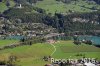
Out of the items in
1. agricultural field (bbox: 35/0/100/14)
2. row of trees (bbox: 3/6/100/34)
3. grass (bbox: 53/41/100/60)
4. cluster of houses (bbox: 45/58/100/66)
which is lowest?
row of trees (bbox: 3/6/100/34)

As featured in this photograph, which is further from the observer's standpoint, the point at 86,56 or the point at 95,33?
the point at 95,33

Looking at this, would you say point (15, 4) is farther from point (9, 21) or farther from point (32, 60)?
point (32, 60)

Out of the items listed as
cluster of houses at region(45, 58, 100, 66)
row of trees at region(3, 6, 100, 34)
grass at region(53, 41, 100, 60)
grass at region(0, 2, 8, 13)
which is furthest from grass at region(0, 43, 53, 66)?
grass at region(0, 2, 8, 13)

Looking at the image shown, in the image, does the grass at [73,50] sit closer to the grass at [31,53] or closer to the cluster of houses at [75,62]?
the grass at [31,53]

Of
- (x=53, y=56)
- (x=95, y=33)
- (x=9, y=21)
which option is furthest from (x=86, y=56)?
(x=9, y=21)

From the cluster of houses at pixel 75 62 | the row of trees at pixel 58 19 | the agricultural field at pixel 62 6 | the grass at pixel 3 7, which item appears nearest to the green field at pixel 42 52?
the cluster of houses at pixel 75 62

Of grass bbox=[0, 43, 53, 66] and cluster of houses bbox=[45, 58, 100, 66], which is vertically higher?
cluster of houses bbox=[45, 58, 100, 66]

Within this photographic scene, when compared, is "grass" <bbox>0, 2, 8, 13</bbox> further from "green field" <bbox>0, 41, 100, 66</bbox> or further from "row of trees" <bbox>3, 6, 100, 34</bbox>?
"green field" <bbox>0, 41, 100, 66</bbox>
